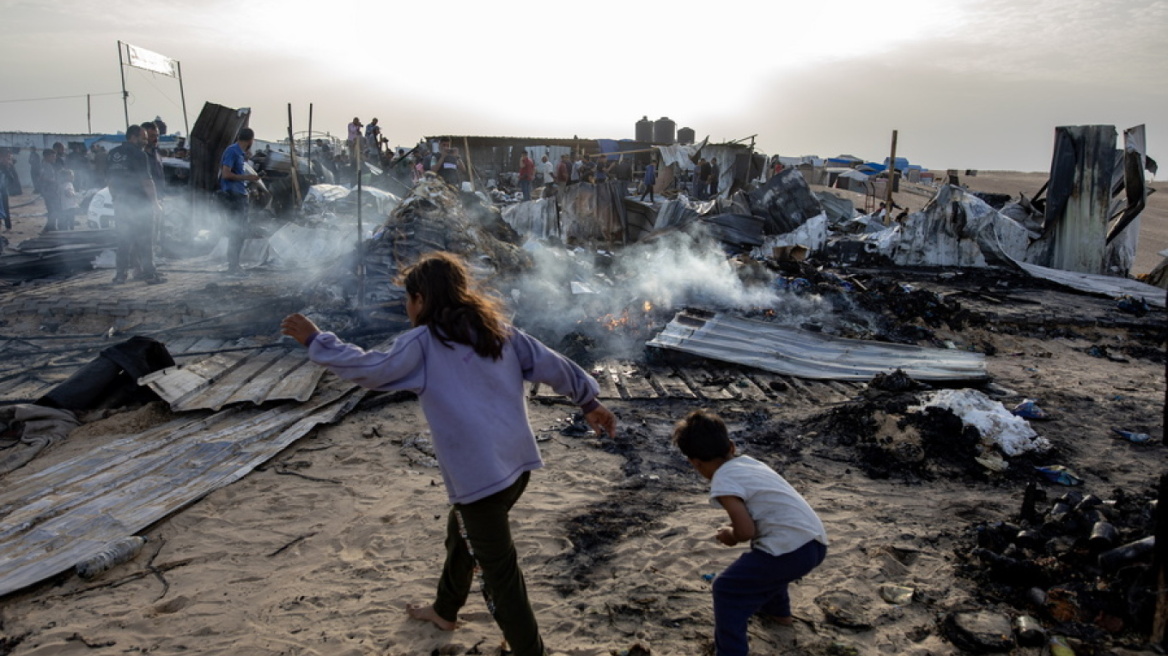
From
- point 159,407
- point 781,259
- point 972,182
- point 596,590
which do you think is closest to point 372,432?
point 159,407

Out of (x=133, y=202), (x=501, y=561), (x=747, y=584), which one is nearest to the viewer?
(x=501, y=561)

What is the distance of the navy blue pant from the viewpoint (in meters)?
2.57

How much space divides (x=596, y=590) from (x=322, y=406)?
349cm

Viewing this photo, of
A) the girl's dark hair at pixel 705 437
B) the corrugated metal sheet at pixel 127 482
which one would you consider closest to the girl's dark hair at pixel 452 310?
the girl's dark hair at pixel 705 437

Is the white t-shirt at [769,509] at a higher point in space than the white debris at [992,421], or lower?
higher

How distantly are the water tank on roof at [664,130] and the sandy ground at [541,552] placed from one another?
84.6ft

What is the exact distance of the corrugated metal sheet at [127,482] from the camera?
137 inches

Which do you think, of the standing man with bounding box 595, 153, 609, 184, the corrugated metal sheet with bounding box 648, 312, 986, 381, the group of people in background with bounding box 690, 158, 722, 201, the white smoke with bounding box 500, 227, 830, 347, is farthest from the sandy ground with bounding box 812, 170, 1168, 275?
the corrugated metal sheet with bounding box 648, 312, 986, 381

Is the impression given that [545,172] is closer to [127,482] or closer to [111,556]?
[127,482]

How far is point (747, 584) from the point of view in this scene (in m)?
2.58

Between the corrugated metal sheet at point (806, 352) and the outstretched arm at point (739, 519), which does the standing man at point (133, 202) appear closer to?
the corrugated metal sheet at point (806, 352)

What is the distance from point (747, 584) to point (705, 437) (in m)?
0.60

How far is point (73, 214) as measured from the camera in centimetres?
1783

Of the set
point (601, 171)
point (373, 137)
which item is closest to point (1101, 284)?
point (601, 171)
